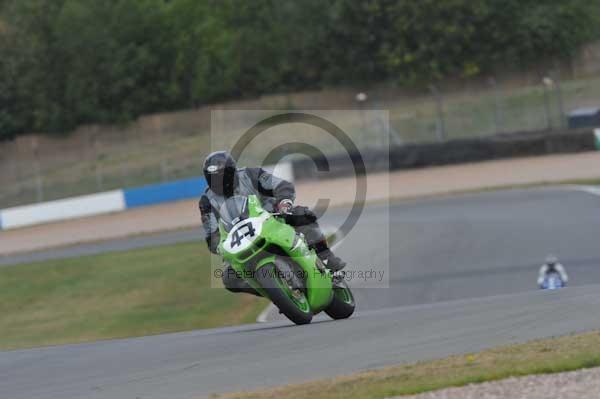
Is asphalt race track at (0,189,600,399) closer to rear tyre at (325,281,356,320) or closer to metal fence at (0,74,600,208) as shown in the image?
rear tyre at (325,281,356,320)

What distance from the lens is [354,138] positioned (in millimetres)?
34594

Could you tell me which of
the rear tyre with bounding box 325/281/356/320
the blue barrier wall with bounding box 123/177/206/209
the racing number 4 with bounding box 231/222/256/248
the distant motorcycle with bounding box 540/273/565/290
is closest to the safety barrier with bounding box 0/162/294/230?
the blue barrier wall with bounding box 123/177/206/209

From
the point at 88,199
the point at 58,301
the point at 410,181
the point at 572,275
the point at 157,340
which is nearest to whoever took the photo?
the point at 157,340

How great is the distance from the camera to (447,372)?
637cm

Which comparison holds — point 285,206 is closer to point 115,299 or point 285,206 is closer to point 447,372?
point 447,372

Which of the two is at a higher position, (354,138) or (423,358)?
(354,138)

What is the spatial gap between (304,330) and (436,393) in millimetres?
2717

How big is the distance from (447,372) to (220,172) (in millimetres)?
3100

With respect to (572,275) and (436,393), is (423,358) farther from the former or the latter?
(572,275)

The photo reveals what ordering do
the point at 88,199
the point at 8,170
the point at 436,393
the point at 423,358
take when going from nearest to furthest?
the point at 436,393 < the point at 423,358 < the point at 88,199 < the point at 8,170

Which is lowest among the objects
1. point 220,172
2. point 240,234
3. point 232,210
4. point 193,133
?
point 240,234

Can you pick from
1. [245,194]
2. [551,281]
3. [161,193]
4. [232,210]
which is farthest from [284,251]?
[161,193]

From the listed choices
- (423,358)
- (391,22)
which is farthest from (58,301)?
(391,22)

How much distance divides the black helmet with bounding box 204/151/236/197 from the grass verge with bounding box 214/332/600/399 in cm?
274
